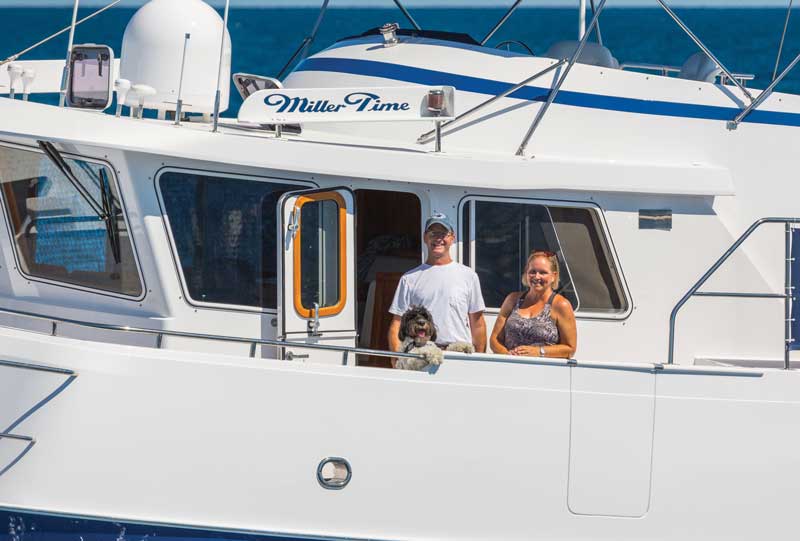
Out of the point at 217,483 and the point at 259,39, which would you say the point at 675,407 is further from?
the point at 259,39

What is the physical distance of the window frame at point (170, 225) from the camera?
6.56m

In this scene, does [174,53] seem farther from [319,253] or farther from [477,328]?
[477,328]

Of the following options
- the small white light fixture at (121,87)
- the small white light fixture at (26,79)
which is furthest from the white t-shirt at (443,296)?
the small white light fixture at (26,79)

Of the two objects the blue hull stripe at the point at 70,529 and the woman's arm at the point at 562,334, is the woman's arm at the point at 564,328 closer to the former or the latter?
the woman's arm at the point at 562,334

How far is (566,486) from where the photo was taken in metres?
6.49

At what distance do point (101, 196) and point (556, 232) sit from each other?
2613 mm

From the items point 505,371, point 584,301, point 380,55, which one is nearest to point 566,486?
point 505,371

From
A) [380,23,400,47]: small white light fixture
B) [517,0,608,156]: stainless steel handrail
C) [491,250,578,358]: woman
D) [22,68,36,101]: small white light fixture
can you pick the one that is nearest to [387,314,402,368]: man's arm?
[491,250,578,358]: woman

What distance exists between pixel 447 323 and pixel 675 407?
132cm

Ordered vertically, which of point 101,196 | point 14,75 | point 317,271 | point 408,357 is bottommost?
point 408,357

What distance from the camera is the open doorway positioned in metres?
7.18

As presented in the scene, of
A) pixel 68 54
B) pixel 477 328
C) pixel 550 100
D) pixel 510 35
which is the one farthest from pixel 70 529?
pixel 510 35

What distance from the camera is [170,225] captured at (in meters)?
6.57

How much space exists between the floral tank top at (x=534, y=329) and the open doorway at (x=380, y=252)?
0.84m
